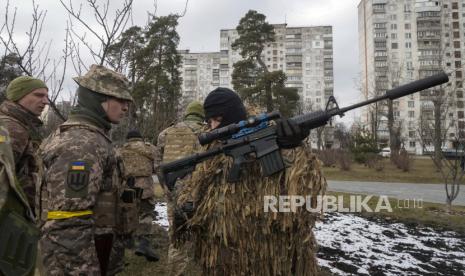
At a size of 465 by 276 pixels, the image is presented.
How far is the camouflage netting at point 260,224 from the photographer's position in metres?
2.11

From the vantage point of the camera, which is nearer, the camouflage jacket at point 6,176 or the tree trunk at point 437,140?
the camouflage jacket at point 6,176

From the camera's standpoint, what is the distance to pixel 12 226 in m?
1.31

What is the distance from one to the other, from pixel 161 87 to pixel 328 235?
14.4m

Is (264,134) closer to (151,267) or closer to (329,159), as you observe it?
(151,267)

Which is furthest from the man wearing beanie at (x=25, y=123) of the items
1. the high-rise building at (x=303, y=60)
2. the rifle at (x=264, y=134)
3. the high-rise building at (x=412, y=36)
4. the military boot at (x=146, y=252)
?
the high-rise building at (x=303, y=60)

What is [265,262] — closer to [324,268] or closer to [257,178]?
[257,178]

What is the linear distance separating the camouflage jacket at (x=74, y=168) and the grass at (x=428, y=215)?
7.62m

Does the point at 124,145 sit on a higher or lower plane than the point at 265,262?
higher

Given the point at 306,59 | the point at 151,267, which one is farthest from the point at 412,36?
the point at 151,267

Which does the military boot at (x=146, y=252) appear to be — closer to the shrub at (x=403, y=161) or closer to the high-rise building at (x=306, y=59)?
the shrub at (x=403, y=161)

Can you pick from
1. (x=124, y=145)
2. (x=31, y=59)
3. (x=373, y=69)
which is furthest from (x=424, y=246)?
(x=373, y=69)

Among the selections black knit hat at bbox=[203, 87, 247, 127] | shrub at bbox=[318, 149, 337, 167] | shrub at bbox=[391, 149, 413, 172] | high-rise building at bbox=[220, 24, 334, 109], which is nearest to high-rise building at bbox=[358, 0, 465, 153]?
high-rise building at bbox=[220, 24, 334, 109]

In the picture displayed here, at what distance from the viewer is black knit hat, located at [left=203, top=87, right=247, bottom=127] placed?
92.0 inches

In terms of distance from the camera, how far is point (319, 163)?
220 cm
